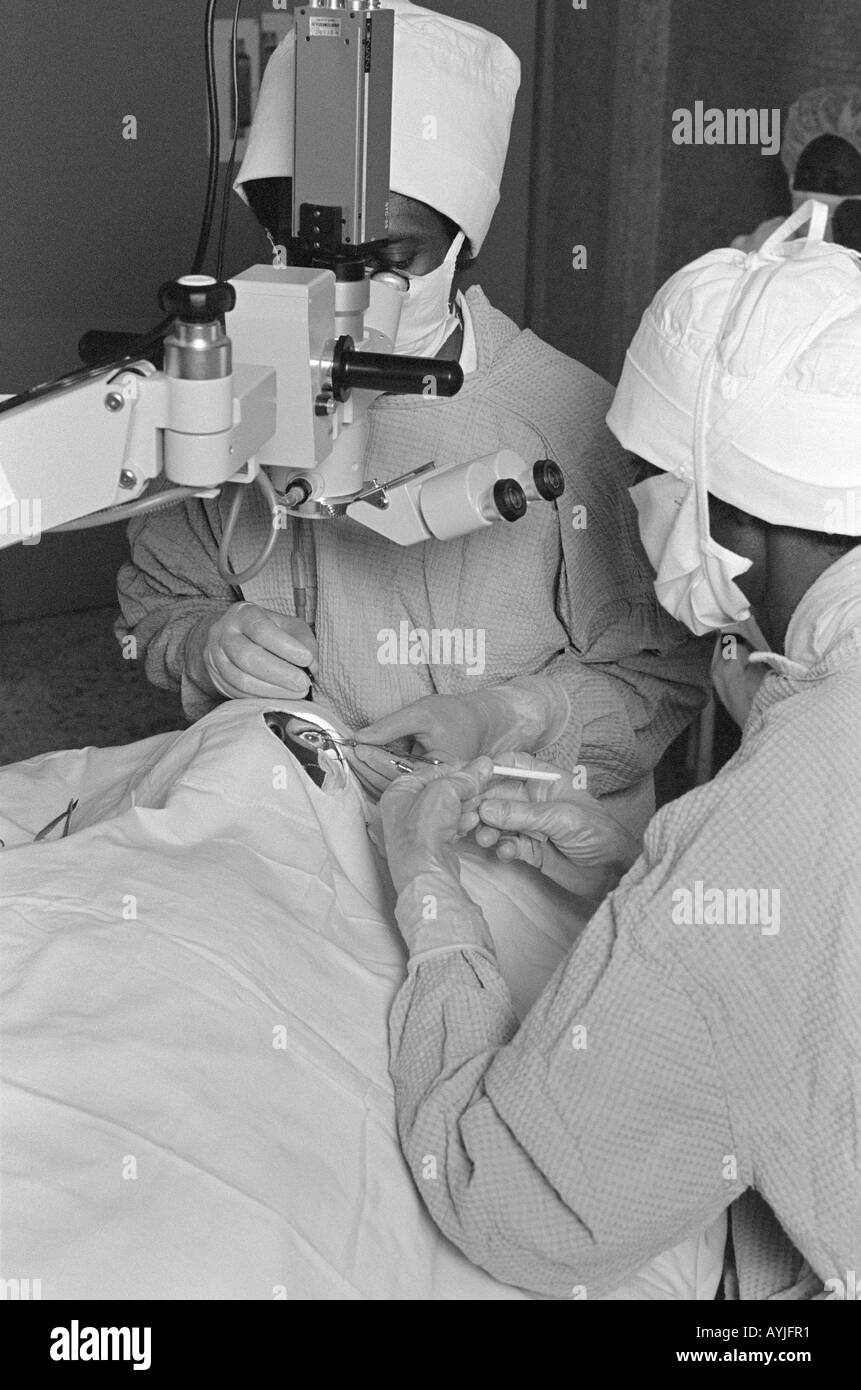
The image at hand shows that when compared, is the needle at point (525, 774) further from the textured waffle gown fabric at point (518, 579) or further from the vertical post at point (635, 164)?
the vertical post at point (635, 164)

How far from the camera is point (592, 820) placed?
1.46 m

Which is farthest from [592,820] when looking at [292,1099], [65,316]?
[65,316]

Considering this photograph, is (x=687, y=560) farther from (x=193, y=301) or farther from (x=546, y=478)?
(x=193, y=301)

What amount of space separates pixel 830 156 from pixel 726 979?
2.29 metres

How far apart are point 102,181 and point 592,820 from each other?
215cm

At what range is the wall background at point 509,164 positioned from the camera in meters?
2.93

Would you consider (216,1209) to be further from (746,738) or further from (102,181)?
(102,181)

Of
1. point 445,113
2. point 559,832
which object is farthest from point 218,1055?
point 445,113

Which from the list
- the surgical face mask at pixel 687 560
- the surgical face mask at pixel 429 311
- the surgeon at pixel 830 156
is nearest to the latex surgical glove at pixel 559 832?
the surgical face mask at pixel 687 560

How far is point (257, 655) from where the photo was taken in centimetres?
165

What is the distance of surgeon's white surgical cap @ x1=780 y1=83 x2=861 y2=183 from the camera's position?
2781mm

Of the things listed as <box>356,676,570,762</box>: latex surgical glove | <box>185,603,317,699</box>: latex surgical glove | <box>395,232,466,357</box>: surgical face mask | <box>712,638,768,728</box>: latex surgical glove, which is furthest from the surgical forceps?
<box>395,232,466,357</box>: surgical face mask

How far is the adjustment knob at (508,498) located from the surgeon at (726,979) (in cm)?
14

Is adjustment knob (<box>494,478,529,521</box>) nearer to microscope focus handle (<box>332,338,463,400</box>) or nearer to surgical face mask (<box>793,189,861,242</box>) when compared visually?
microscope focus handle (<box>332,338,463,400</box>)
